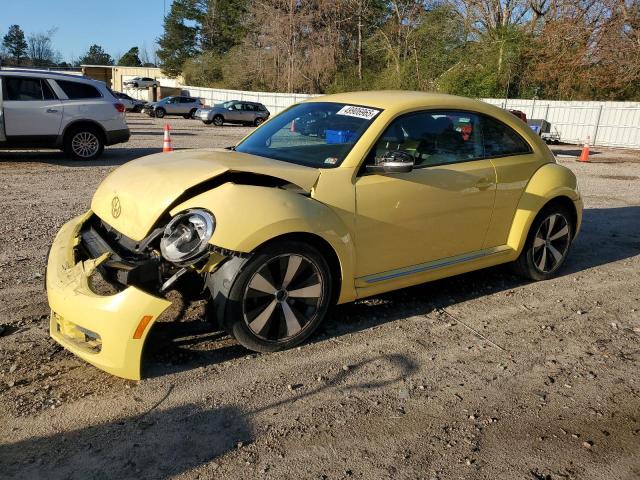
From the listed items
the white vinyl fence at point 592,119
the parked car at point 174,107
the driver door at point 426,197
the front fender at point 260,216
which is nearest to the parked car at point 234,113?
the parked car at point 174,107

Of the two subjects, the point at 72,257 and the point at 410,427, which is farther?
the point at 72,257

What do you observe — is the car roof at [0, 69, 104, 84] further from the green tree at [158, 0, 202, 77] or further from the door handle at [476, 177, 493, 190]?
the green tree at [158, 0, 202, 77]

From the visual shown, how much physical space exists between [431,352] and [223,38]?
73400 millimetres

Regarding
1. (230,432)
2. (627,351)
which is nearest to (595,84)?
(627,351)

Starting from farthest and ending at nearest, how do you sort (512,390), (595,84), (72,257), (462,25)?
(462,25) < (595,84) < (72,257) < (512,390)

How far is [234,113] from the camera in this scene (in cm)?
3291

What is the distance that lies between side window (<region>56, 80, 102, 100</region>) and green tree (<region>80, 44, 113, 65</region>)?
107m

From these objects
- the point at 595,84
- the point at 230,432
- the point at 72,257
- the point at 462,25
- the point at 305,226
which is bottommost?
the point at 230,432

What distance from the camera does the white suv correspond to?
440 inches

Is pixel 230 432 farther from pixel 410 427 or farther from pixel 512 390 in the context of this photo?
pixel 512 390

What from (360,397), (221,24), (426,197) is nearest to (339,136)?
(426,197)

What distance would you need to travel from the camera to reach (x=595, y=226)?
8.00 meters

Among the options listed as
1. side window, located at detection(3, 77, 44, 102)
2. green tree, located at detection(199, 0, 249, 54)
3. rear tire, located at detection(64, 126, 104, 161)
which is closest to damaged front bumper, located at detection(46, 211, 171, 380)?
side window, located at detection(3, 77, 44, 102)

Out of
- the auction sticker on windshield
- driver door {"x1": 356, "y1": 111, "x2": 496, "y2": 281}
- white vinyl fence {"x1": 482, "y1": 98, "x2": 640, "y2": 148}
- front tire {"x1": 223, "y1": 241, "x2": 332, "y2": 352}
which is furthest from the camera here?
white vinyl fence {"x1": 482, "y1": 98, "x2": 640, "y2": 148}
